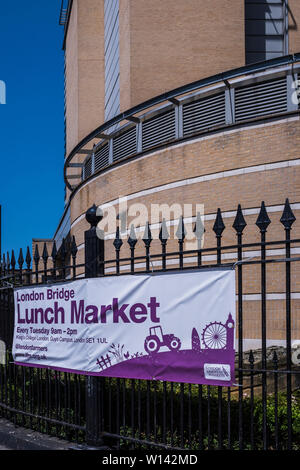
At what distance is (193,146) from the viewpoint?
1434 cm

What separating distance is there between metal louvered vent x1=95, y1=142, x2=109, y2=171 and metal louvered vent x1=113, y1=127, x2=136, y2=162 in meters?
0.58

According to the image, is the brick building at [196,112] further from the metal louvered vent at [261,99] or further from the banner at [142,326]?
the banner at [142,326]

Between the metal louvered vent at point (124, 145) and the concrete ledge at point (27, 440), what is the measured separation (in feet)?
37.1

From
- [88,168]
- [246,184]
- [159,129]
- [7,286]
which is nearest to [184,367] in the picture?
[7,286]

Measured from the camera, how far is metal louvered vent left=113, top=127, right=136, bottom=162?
664 inches

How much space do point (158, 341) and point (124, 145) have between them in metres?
12.9

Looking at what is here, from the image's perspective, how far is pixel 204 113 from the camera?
14.9 meters

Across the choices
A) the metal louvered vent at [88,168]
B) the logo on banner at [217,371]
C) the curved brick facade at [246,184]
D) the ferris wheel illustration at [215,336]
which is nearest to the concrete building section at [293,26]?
the metal louvered vent at [88,168]

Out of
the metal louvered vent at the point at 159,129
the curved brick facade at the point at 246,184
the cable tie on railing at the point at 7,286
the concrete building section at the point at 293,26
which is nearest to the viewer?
the cable tie on railing at the point at 7,286

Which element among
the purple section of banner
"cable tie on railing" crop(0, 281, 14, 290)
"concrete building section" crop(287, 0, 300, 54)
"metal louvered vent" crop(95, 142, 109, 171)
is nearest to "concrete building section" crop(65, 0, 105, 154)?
"metal louvered vent" crop(95, 142, 109, 171)

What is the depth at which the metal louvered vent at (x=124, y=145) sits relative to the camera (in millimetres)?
16859

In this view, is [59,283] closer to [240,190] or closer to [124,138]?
[240,190]

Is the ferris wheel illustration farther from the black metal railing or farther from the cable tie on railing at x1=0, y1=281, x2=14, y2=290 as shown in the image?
the cable tie on railing at x1=0, y1=281, x2=14, y2=290

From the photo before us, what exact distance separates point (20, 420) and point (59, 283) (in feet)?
6.64
